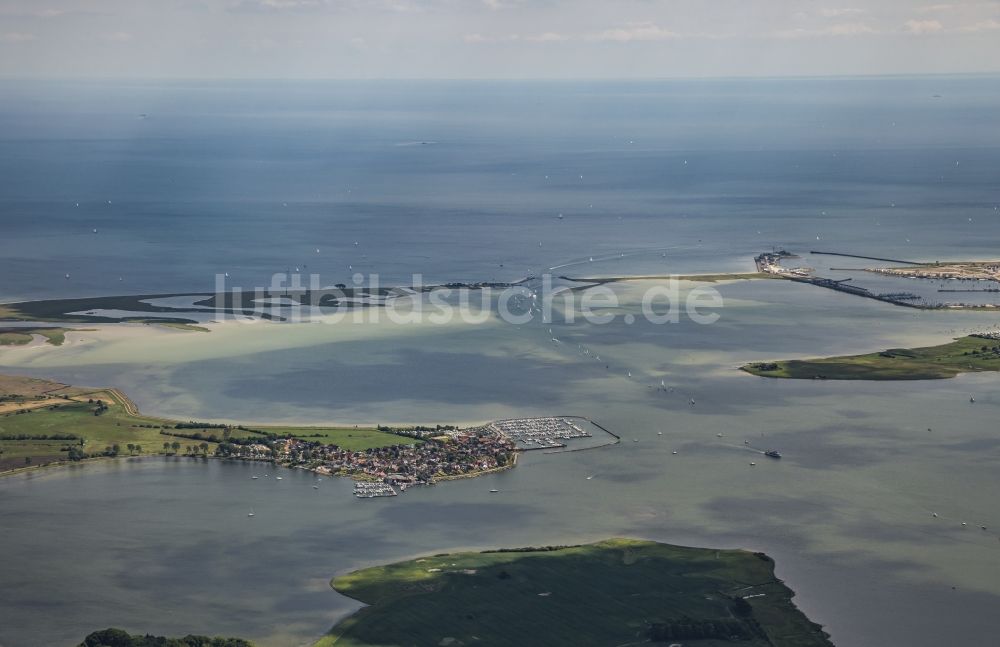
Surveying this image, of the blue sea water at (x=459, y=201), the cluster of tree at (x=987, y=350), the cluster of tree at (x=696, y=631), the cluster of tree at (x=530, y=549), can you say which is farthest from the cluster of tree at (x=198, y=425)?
the cluster of tree at (x=987, y=350)

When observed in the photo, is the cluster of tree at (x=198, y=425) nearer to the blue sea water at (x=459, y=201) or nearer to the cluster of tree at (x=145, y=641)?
the cluster of tree at (x=145, y=641)

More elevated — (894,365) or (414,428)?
(894,365)

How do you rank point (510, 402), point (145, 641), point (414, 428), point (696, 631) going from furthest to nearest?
point (510, 402)
point (414, 428)
point (696, 631)
point (145, 641)

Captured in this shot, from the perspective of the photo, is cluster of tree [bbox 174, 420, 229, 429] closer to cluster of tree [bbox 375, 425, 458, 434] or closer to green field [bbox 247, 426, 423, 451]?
green field [bbox 247, 426, 423, 451]

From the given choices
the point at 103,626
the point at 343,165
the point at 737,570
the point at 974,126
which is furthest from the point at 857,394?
the point at 974,126

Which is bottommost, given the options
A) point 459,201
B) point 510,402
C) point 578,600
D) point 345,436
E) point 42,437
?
point 578,600

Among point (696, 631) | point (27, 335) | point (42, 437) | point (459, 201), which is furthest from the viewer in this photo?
point (459, 201)

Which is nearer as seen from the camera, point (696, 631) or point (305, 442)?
point (696, 631)

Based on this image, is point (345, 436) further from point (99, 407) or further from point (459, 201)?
point (459, 201)

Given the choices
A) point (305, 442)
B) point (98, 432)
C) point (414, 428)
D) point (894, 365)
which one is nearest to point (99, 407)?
point (98, 432)
